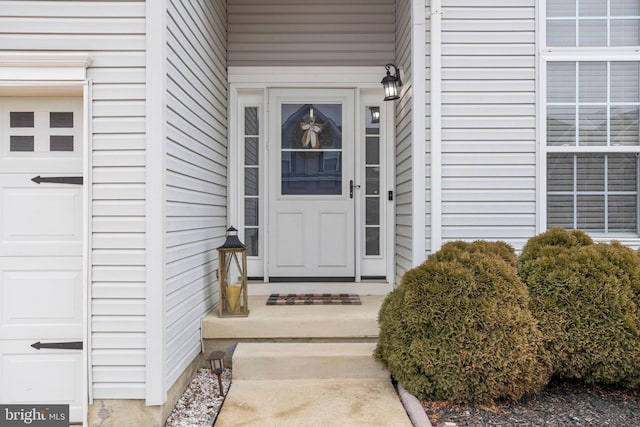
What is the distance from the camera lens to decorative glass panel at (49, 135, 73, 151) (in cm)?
255

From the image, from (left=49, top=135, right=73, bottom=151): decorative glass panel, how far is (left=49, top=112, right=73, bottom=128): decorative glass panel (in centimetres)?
6

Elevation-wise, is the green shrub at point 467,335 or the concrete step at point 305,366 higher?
the green shrub at point 467,335

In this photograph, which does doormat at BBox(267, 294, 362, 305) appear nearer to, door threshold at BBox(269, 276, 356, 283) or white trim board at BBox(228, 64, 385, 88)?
door threshold at BBox(269, 276, 356, 283)

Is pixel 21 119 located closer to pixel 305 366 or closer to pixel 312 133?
pixel 305 366

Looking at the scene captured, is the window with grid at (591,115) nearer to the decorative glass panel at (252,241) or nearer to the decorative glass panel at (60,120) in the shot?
the decorative glass panel at (252,241)

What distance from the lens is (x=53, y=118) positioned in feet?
8.40

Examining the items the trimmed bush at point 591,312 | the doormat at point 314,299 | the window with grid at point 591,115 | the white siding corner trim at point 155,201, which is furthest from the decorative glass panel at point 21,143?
the window with grid at point 591,115

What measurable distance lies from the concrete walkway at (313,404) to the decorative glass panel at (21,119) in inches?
77.5

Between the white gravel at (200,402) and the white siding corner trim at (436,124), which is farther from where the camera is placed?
the white siding corner trim at (436,124)

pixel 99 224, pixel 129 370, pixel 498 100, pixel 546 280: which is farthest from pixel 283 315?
pixel 498 100

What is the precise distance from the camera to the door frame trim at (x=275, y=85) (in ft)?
13.7

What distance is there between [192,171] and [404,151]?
167 centimetres

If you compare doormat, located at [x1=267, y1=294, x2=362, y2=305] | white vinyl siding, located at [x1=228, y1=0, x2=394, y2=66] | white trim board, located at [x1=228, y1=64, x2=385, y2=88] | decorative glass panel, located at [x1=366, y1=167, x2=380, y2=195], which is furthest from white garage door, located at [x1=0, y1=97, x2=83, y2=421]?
decorative glass panel, located at [x1=366, y1=167, x2=380, y2=195]

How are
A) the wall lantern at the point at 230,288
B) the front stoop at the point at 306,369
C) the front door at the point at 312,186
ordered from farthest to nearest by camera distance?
the front door at the point at 312,186, the wall lantern at the point at 230,288, the front stoop at the point at 306,369
